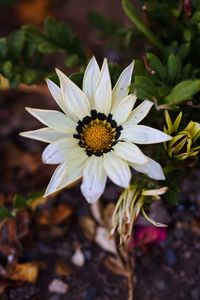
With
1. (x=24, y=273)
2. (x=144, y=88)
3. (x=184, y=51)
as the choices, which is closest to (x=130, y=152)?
(x=144, y=88)

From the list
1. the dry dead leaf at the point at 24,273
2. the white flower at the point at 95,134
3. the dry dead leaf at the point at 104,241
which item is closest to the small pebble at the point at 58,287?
the dry dead leaf at the point at 24,273

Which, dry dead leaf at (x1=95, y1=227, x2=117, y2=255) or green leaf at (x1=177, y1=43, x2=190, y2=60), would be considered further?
dry dead leaf at (x1=95, y1=227, x2=117, y2=255)

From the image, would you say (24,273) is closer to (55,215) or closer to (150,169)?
(55,215)

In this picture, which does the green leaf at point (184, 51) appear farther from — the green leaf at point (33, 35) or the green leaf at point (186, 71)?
the green leaf at point (33, 35)

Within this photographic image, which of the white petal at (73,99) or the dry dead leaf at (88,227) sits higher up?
the white petal at (73,99)

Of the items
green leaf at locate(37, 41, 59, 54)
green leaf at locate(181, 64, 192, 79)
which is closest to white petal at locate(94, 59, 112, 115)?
green leaf at locate(181, 64, 192, 79)

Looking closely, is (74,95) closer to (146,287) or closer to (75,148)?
(75,148)

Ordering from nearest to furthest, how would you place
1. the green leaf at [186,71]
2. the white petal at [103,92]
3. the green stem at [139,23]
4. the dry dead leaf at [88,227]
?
1. the white petal at [103,92]
2. the green leaf at [186,71]
3. the green stem at [139,23]
4. the dry dead leaf at [88,227]

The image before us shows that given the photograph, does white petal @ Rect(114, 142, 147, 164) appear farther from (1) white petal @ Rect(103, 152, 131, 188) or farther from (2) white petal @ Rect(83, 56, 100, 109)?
(2) white petal @ Rect(83, 56, 100, 109)
